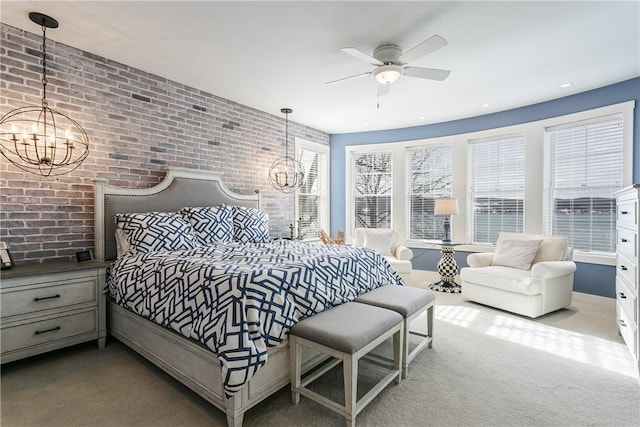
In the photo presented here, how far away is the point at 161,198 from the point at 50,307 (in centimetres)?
144

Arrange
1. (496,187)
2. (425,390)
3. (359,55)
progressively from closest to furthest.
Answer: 1. (425,390)
2. (359,55)
3. (496,187)

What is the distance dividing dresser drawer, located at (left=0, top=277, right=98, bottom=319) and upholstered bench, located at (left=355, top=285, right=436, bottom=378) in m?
2.23

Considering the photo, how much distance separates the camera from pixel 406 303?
91.9 inches

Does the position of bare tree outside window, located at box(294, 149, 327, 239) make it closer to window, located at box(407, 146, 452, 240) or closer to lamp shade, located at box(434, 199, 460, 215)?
window, located at box(407, 146, 452, 240)

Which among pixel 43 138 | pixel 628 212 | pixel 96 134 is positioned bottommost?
pixel 628 212

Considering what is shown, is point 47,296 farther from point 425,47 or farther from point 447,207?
point 447,207

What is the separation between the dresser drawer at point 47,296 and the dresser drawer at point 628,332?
4.28 m

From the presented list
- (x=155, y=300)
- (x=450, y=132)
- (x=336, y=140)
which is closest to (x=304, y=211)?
(x=336, y=140)

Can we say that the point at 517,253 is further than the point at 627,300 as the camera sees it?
Yes

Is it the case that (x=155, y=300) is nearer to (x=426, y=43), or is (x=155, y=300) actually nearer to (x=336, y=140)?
(x=426, y=43)

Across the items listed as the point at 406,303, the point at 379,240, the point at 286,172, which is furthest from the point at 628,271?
the point at 286,172

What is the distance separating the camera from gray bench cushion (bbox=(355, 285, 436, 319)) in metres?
2.29

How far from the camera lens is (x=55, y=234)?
113 inches

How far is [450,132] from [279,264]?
437 cm
